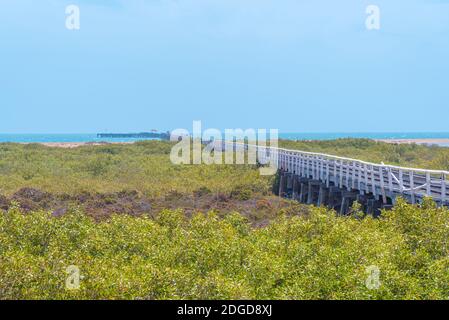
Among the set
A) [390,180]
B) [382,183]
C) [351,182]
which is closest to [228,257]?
[390,180]

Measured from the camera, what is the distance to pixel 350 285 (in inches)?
715

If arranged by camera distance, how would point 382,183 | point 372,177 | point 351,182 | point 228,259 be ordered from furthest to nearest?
point 351,182 → point 372,177 → point 382,183 → point 228,259

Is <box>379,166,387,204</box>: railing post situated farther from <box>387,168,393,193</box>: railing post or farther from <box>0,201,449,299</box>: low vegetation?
<box>0,201,449,299</box>: low vegetation

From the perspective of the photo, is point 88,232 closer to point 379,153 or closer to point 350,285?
Answer: point 350,285

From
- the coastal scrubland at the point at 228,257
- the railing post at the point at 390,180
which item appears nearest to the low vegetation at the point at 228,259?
the coastal scrubland at the point at 228,257

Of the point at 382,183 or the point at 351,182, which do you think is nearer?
the point at 382,183

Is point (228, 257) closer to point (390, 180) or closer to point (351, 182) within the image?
point (390, 180)

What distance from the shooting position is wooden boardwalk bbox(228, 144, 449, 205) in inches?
1148

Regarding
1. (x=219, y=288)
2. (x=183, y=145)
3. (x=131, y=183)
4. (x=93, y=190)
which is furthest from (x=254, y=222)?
(x=183, y=145)

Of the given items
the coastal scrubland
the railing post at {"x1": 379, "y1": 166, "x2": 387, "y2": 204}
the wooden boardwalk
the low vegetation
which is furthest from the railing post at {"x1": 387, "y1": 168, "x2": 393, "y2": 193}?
the low vegetation

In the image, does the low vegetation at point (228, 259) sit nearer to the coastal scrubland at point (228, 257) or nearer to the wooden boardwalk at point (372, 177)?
the coastal scrubland at point (228, 257)

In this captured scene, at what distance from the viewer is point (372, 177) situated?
34.3 meters

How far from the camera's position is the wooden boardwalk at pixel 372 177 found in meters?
29.2

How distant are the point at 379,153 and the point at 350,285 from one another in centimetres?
6388
